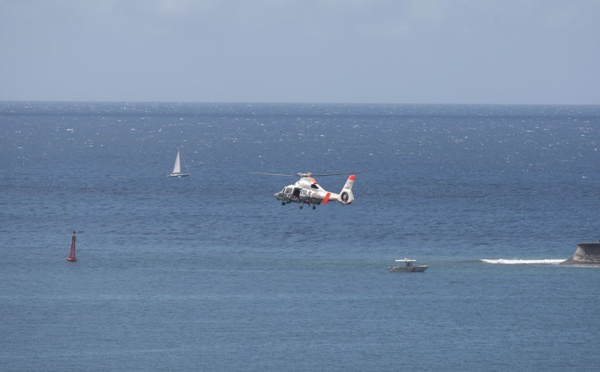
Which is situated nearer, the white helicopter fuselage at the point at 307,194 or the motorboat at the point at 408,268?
the white helicopter fuselage at the point at 307,194

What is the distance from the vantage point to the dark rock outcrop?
439 ft

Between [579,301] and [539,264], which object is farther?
[539,264]

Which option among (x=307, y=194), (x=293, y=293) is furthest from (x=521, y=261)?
(x=307, y=194)

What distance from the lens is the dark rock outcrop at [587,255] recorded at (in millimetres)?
133875

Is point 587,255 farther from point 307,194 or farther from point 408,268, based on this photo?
point 307,194

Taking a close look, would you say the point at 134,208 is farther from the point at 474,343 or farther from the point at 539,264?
the point at 474,343

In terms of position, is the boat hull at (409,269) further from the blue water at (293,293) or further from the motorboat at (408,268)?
the blue water at (293,293)

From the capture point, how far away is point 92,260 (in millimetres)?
137875

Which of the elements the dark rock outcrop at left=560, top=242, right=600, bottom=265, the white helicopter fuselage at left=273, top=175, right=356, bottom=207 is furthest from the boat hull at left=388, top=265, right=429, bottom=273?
the white helicopter fuselage at left=273, top=175, right=356, bottom=207

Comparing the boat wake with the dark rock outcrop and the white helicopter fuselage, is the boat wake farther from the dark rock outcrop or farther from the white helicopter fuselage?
the white helicopter fuselage

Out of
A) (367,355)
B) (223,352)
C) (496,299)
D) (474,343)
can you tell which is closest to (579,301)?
(496,299)

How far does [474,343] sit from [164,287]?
34.6m

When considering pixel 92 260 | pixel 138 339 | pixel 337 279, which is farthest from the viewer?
pixel 92 260

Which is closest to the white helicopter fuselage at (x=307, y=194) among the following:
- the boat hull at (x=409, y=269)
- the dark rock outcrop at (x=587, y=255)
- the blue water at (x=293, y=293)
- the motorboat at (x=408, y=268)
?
the blue water at (x=293, y=293)
